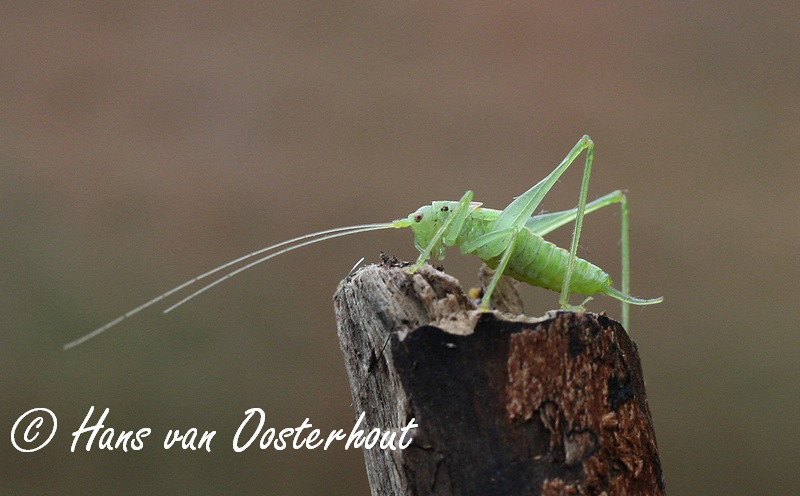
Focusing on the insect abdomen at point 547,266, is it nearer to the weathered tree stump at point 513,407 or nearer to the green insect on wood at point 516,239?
the green insect on wood at point 516,239

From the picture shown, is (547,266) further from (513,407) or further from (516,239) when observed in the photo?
(513,407)

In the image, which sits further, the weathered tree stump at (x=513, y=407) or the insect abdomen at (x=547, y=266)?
the insect abdomen at (x=547, y=266)

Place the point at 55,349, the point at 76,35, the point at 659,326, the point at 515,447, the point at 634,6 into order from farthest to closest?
the point at 634,6 → the point at 659,326 → the point at 76,35 → the point at 55,349 → the point at 515,447

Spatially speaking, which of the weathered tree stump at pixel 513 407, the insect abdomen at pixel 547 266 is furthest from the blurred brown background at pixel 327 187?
the weathered tree stump at pixel 513 407

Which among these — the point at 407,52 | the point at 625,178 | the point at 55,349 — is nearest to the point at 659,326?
the point at 625,178

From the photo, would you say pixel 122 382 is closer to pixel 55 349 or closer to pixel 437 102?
pixel 55 349

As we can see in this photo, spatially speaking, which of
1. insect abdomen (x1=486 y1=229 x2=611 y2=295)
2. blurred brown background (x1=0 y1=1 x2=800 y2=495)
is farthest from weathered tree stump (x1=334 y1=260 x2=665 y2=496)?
blurred brown background (x1=0 y1=1 x2=800 y2=495)
